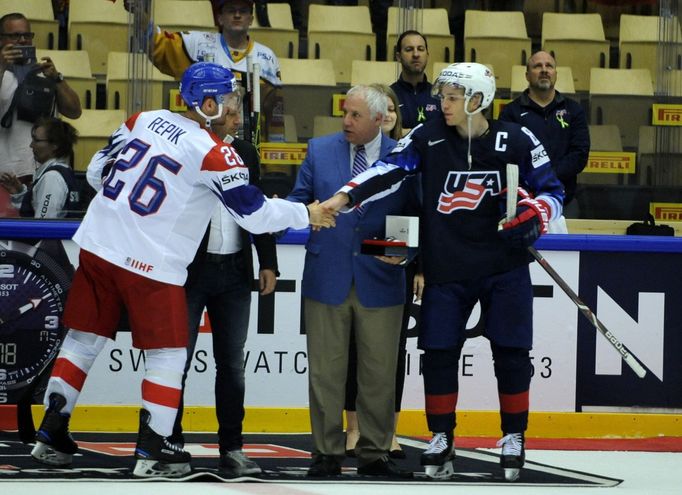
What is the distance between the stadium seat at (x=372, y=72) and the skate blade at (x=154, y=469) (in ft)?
14.7

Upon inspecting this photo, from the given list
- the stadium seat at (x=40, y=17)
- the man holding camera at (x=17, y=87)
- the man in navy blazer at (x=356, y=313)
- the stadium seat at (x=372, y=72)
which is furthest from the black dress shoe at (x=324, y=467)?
the stadium seat at (x=372, y=72)

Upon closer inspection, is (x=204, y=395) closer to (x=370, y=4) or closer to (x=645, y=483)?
(x=645, y=483)

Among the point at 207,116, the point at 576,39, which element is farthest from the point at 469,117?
the point at 576,39

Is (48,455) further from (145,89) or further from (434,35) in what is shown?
(434,35)

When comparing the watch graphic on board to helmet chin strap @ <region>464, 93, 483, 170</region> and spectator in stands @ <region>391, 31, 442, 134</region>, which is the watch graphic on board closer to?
spectator in stands @ <region>391, 31, 442, 134</region>

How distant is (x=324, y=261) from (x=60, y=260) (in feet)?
5.82

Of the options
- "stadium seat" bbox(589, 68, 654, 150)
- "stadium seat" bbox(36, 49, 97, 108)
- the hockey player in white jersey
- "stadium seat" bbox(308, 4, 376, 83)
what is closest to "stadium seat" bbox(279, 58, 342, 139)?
"stadium seat" bbox(308, 4, 376, 83)

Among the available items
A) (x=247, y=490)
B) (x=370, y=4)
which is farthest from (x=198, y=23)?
(x=247, y=490)

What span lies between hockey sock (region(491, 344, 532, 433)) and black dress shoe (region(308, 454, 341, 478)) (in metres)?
0.73

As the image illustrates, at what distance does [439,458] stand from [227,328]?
3.39 feet

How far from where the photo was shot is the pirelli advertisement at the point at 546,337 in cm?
724

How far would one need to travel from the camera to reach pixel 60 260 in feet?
23.6

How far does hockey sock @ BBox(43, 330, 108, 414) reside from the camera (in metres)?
5.73

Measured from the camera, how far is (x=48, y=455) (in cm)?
577
